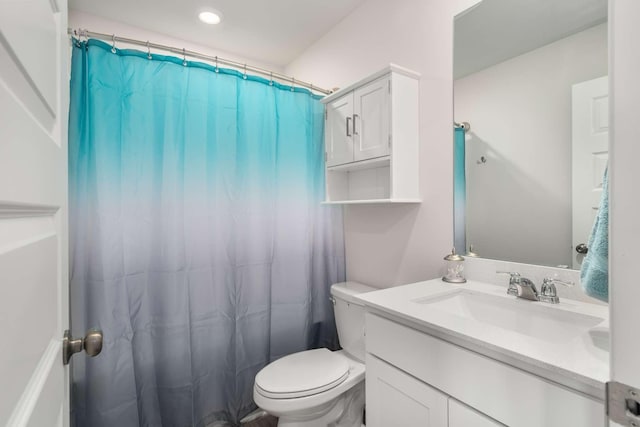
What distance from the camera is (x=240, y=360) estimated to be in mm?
1724

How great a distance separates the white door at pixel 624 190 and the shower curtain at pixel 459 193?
103cm

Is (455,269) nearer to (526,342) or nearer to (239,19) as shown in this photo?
(526,342)

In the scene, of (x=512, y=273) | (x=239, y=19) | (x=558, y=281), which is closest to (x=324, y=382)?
(x=512, y=273)

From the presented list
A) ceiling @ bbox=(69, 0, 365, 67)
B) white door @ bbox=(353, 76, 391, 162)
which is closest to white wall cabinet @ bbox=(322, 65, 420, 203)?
white door @ bbox=(353, 76, 391, 162)

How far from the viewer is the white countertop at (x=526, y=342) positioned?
64cm

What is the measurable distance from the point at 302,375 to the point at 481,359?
915mm

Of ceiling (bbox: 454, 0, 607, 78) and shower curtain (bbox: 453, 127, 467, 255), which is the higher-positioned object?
ceiling (bbox: 454, 0, 607, 78)

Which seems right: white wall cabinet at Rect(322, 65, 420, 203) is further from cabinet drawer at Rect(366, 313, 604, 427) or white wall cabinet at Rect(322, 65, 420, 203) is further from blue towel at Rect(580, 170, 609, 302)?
blue towel at Rect(580, 170, 609, 302)

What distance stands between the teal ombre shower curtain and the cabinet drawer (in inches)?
37.6

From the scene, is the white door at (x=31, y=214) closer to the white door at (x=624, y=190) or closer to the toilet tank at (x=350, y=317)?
the white door at (x=624, y=190)

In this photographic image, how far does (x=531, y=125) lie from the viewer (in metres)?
1.20

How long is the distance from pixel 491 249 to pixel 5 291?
4.79 ft

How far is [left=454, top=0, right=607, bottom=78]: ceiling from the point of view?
1.06m

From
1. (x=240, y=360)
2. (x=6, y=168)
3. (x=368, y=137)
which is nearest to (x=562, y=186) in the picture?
(x=368, y=137)
